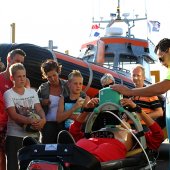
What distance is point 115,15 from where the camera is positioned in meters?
16.2

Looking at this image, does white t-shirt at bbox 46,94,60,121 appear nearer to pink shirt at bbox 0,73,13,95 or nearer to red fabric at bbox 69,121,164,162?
pink shirt at bbox 0,73,13,95

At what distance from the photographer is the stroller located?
3283 millimetres

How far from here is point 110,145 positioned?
12.0 feet

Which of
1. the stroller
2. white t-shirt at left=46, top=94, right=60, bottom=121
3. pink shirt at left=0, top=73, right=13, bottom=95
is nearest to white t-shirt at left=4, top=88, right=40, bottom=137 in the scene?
pink shirt at left=0, top=73, right=13, bottom=95

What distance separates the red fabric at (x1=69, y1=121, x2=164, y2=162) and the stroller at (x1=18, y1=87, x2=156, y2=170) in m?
0.06

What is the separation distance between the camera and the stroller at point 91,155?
328 cm

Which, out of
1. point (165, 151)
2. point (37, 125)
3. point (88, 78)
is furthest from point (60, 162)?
point (88, 78)

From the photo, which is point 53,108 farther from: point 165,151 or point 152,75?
point 152,75

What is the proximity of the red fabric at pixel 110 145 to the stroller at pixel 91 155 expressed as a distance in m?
0.06

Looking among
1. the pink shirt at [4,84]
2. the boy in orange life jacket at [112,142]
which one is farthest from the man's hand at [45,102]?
the boy in orange life jacket at [112,142]

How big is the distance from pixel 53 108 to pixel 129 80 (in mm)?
3867

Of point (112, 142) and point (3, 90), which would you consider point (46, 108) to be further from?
point (112, 142)

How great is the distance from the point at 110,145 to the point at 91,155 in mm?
375

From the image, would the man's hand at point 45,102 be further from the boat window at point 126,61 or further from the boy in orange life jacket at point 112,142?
the boat window at point 126,61
